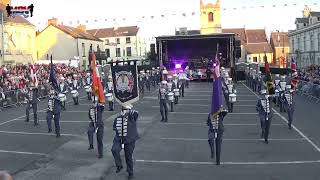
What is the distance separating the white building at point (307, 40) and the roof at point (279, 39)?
26890 millimetres

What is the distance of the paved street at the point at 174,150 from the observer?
11414mm

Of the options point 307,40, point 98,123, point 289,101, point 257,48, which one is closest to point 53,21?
point 307,40

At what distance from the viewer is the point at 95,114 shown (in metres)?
13.6

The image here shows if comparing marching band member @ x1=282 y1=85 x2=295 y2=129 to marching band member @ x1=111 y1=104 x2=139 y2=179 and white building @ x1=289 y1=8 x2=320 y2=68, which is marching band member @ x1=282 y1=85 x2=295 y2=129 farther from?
white building @ x1=289 y1=8 x2=320 y2=68

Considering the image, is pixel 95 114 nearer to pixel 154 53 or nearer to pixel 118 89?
pixel 118 89

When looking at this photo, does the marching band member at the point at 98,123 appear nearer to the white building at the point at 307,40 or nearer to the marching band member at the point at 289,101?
the marching band member at the point at 289,101

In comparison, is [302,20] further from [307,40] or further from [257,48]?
[257,48]

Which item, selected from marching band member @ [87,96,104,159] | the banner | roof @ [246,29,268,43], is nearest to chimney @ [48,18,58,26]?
roof @ [246,29,268,43]

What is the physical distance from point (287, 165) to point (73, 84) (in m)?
21.1

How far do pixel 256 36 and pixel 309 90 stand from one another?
3255 inches

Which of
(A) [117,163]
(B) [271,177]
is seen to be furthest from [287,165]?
(A) [117,163]

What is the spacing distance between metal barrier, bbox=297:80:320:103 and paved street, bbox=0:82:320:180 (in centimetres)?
545

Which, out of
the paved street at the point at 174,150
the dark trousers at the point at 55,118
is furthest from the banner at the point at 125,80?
the dark trousers at the point at 55,118

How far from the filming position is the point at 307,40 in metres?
64.4
